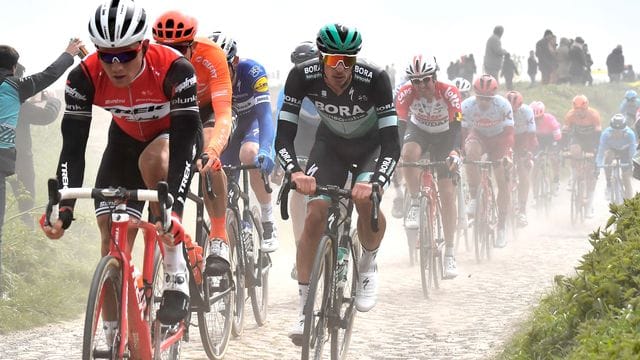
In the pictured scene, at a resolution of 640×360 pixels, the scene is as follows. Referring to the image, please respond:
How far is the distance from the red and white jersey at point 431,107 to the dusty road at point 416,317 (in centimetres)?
186

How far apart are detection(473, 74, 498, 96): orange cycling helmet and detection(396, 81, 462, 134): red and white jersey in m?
3.54

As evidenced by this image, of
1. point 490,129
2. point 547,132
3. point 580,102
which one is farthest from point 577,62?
point 490,129

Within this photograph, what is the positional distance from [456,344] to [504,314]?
5.43ft

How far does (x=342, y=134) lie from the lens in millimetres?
7816

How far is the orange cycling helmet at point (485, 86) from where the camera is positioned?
51.1 ft

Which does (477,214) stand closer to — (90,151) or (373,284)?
(373,284)

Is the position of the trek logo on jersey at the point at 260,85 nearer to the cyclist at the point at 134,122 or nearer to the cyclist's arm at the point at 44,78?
the cyclist's arm at the point at 44,78

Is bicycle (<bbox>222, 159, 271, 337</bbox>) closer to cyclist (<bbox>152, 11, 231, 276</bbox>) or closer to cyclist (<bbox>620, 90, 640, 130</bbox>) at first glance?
cyclist (<bbox>152, 11, 231, 276</bbox>)

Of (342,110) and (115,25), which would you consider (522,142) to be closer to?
(342,110)

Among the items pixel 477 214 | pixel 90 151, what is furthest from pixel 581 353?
pixel 90 151

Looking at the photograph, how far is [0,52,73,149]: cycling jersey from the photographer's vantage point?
30.2 ft

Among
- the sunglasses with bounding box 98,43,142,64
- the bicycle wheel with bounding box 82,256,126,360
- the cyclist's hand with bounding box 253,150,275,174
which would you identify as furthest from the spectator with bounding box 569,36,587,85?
the bicycle wheel with bounding box 82,256,126,360

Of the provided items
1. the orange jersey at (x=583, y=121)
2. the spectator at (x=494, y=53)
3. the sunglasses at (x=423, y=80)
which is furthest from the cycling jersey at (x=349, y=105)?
the spectator at (x=494, y=53)

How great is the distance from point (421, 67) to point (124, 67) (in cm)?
630
